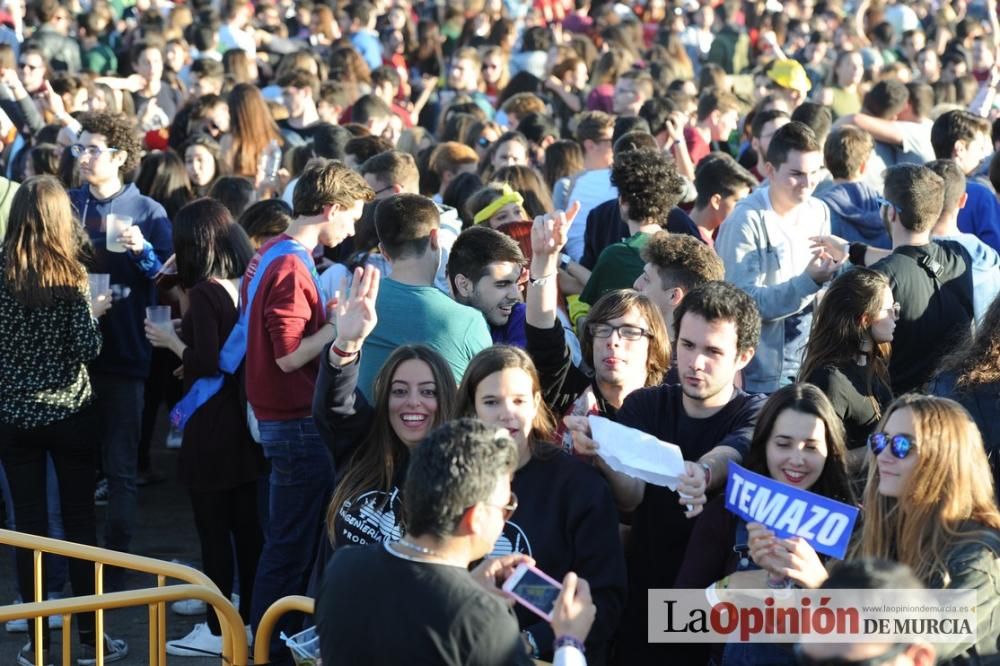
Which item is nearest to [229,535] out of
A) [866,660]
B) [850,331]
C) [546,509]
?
[546,509]

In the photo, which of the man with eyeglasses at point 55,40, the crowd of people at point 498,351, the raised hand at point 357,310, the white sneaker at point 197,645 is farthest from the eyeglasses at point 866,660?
the man with eyeglasses at point 55,40

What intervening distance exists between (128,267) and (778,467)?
4096 millimetres

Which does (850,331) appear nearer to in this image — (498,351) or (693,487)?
(693,487)

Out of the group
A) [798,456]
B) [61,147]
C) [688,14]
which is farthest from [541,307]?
[688,14]

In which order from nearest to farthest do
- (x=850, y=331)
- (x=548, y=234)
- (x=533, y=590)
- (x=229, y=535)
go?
1. (x=533, y=590)
2. (x=548, y=234)
3. (x=850, y=331)
4. (x=229, y=535)

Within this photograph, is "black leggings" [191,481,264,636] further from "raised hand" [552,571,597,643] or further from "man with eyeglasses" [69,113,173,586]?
"raised hand" [552,571,597,643]

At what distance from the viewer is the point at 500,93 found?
12.9 metres

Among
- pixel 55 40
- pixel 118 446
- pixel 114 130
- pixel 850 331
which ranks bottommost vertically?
pixel 118 446

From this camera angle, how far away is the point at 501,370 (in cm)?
433

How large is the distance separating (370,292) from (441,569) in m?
1.40

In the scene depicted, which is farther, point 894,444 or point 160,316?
point 160,316

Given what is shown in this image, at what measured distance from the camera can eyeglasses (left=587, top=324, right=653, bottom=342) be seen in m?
4.94

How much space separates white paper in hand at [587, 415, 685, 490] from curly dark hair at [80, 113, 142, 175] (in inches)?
160

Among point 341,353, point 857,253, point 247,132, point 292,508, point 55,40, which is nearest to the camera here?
point 341,353
